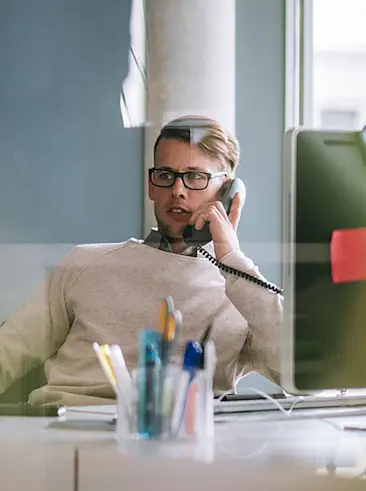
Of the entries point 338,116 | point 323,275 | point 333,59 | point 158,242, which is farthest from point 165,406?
point 333,59

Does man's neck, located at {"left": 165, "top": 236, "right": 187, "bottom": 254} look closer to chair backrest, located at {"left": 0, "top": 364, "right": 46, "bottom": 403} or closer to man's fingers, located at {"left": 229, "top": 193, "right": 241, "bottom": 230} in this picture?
man's fingers, located at {"left": 229, "top": 193, "right": 241, "bottom": 230}

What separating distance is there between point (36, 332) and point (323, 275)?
0.51m

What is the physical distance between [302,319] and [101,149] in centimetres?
55

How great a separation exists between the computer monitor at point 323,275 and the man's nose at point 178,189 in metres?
0.36

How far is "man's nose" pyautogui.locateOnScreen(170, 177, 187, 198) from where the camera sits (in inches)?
49.3

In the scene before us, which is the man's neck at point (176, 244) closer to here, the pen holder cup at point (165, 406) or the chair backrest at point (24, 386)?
the chair backrest at point (24, 386)

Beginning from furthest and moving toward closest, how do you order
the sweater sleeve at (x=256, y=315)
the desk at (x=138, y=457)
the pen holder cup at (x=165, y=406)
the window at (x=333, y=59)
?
the window at (x=333, y=59), the sweater sleeve at (x=256, y=315), the pen holder cup at (x=165, y=406), the desk at (x=138, y=457)

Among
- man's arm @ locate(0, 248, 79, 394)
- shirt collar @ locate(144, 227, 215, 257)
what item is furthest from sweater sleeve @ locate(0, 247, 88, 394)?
shirt collar @ locate(144, 227, 215, 257)

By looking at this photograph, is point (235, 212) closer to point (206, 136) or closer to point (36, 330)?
point (206, 136)

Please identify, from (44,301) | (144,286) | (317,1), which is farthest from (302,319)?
(317,1)

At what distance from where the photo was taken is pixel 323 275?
2.95 ft

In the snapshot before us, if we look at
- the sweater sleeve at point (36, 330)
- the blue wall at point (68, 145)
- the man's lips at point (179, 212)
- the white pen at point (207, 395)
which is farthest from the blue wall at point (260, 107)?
the white pen at point (207, 395)

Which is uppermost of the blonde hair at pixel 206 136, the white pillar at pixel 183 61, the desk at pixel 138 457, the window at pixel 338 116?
the white pillar at pixel 183 61

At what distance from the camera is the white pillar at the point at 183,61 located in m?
1.29
